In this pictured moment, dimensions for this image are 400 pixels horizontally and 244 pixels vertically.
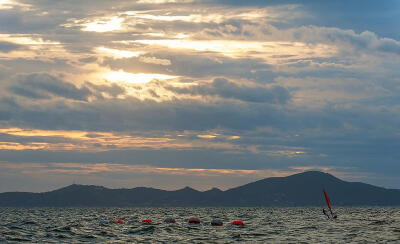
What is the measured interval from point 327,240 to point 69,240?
125 ft

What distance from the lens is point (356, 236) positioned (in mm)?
82188

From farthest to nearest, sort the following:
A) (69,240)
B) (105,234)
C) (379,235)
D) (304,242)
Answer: (105,234) → (379,235) → (69,240) → (304,242)

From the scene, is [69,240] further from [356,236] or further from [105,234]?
[356,236]

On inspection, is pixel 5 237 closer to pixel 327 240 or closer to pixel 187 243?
pixel 187 243

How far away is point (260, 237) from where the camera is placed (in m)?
82.4

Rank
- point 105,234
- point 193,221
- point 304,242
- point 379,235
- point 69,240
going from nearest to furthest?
1. point 304,242
2. point 69,240
3. point 379,235
4. point 105,234
5. point 193,221

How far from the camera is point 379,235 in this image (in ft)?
274

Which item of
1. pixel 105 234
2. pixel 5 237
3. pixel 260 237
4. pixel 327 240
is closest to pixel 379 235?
pixel 327 240

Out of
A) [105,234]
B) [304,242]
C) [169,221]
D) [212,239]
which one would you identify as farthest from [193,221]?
[304,242]

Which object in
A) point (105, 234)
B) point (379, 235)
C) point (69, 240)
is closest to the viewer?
point (69, 240)

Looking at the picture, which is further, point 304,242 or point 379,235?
point 379,235

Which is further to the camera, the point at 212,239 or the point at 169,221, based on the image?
the point at 169,221

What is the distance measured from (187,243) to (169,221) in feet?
195

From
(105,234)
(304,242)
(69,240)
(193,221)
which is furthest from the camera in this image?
(193,221)
